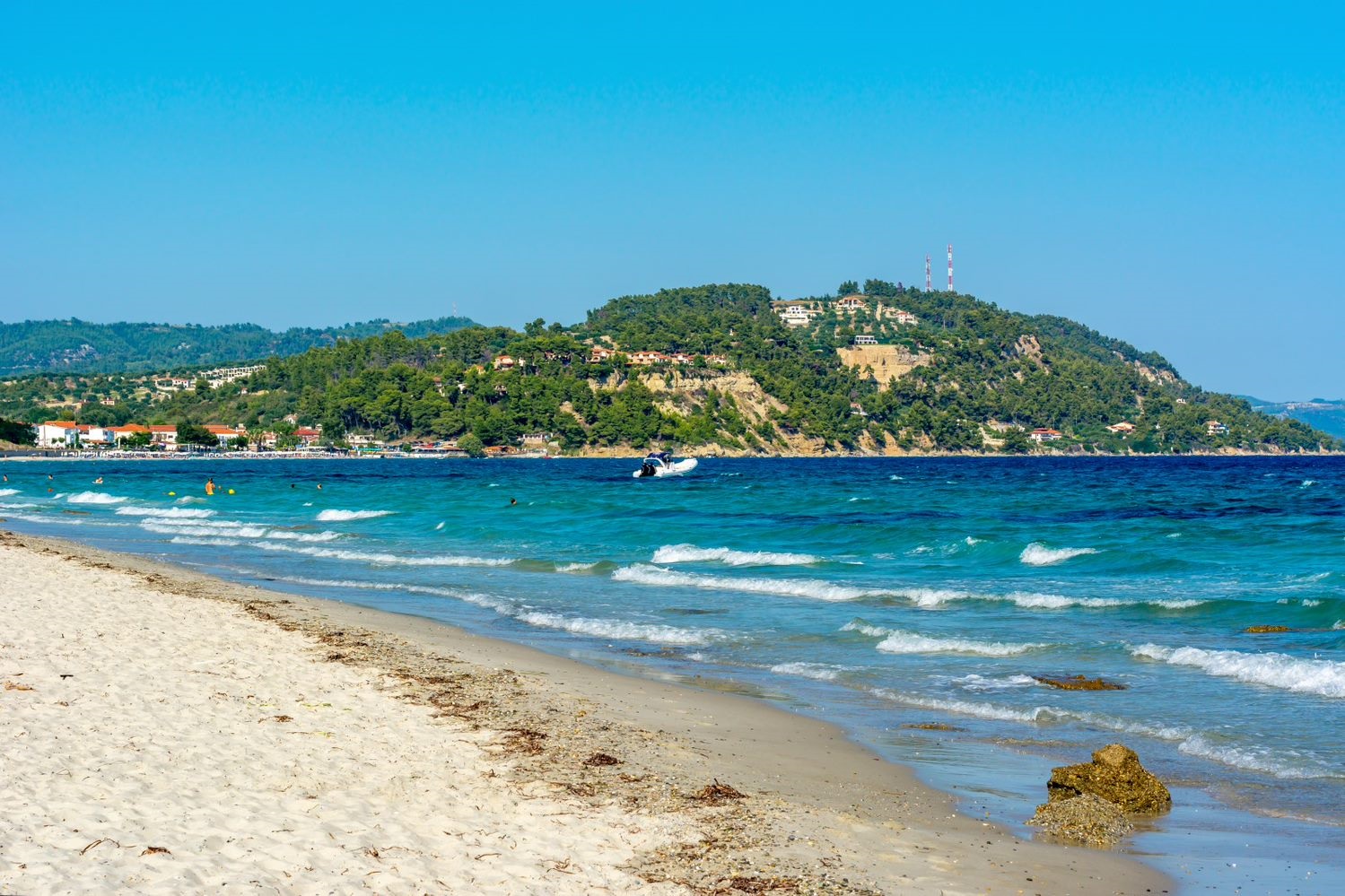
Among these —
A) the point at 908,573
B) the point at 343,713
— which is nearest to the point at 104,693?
the point at 343,713

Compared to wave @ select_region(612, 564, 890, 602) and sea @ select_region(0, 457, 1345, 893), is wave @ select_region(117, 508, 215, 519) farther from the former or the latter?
wave @ select_region(612, 564, 890, 602)

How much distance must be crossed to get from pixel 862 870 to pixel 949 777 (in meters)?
3.03

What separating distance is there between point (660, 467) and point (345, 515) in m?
50.7

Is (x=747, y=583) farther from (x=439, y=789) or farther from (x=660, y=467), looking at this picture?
(x=660, y=467)

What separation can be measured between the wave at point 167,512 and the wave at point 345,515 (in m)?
5.20

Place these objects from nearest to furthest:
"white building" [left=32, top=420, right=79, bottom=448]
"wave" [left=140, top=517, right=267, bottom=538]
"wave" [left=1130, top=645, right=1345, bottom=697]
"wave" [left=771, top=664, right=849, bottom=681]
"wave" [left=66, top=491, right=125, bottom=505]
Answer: "wave" [left=1130, top=645, right=1345, bottom=697] < "wave" [left=771, top=664, right=849, bottom=681] < "wave" [left=140, top=517, right=267, bottom=538] < "wave" [left=66, top=491, right=125, bottom=505] < "white building" [left=32, top=420, right=79, bottom=448]

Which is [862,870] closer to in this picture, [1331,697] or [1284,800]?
[1284,800]

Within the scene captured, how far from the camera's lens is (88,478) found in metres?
97.8

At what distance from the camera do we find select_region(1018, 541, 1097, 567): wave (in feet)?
101

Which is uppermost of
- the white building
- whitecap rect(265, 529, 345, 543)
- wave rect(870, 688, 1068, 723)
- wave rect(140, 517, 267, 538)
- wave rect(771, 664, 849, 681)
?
the white building

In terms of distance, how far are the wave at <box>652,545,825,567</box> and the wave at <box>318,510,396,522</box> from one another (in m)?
21.4

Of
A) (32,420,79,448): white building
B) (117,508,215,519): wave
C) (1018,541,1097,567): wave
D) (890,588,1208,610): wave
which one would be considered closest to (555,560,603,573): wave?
(890,588,1208,610): wave

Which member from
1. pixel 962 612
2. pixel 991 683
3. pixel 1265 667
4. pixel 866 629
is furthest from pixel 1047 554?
pixel 991 683

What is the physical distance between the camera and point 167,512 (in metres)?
55.8
